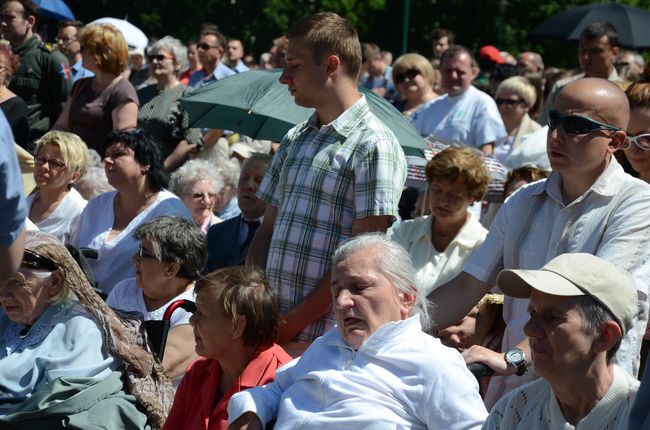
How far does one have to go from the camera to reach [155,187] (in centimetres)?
677

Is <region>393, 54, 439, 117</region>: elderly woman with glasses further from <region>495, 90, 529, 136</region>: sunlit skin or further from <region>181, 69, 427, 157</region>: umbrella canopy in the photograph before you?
<region>181, 69, 427, 157</region>: umbrella canopy

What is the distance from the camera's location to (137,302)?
18.4ft

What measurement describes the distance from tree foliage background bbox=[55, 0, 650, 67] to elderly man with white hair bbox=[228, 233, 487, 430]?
22.8m

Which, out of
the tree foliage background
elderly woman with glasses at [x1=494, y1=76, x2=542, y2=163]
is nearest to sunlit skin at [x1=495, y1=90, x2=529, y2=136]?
elderly woman with glasses at [x1=494, y1=76, x2=542, y2=163]

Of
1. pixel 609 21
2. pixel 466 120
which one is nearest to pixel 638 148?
pixel 466 120

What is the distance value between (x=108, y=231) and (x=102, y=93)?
7.04 ft

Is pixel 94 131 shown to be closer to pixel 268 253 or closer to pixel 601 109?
pixel 268 253

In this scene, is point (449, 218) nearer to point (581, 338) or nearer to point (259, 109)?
point (259, 109)

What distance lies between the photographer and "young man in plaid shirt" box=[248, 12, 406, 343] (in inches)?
177

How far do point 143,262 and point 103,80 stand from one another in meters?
3.29

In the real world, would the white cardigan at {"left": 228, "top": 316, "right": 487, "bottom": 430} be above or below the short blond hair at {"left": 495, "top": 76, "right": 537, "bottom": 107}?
above

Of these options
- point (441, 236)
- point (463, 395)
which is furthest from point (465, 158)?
point (463, 395)

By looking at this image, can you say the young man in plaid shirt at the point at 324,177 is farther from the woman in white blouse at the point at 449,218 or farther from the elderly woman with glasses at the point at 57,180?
the elderly woman with glasses at the point at 57,180

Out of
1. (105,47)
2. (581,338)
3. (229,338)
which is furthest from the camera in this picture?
(105,47)
